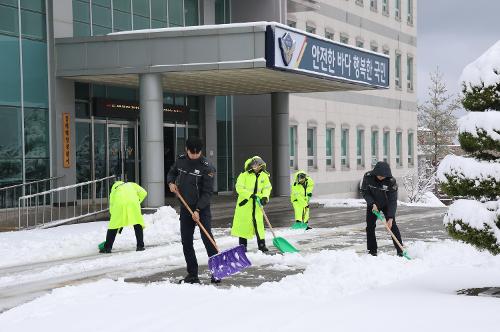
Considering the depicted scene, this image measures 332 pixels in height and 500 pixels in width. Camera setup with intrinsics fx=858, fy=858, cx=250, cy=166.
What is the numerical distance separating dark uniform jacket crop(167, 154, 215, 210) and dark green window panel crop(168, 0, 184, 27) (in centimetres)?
1821

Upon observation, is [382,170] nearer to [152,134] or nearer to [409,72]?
[152,134]

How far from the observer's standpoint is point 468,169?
884cm

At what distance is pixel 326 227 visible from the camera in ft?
65.2

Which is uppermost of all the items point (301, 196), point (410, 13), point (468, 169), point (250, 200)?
point (410, 13)

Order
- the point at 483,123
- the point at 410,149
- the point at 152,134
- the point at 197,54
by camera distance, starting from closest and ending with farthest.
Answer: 1. the point at 483,123
2. the point at 197,54
3. the point at 152,134
4. the point at 410,149

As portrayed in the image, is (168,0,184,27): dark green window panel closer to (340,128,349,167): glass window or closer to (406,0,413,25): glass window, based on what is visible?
(340,128,349,167): glass window

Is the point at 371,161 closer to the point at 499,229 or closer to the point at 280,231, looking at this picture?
the point at 280,231

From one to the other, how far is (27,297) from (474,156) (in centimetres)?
533

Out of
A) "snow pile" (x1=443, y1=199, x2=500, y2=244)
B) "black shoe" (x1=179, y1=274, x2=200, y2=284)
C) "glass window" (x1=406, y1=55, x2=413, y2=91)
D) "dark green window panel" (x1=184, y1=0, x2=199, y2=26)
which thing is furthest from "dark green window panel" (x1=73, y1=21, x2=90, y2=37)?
"glass window" (x1=406, y1=55, x2=413, y2=91)

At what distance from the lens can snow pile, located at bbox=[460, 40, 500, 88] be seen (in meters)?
8.70

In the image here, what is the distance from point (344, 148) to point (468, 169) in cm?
3171

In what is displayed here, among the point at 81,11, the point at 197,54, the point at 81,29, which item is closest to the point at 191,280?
the point at 197,54

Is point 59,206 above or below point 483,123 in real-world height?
below

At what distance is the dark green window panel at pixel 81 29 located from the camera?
23984 millimetres
